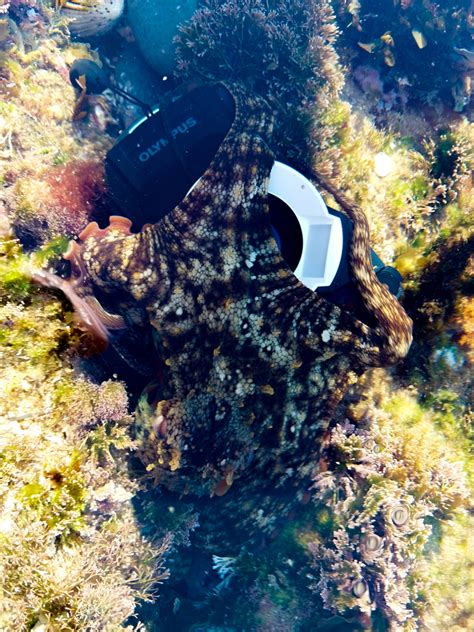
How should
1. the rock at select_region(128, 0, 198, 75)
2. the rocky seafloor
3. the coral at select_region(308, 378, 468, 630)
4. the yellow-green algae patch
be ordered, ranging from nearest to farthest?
the yellow-green algae patch, the rocky seafloor, the coral at select_region(308, 378, 468, 630), the rock at select_region(128, 0, 198, 75)

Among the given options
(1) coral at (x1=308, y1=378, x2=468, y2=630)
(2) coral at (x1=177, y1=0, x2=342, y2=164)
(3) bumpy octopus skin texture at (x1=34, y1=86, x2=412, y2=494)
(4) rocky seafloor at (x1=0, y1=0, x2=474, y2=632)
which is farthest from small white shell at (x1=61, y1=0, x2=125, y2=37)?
(1) coral at (x1=308, y1=378, x2=468, y2=630)

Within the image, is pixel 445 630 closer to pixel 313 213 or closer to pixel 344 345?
pixel 344 345

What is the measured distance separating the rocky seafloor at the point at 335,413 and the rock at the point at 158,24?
3cm

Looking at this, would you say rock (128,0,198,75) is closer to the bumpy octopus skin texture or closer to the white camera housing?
the bumpy octopus skin texture

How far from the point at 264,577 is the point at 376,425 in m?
2.39

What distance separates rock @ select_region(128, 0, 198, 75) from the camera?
4.91 metres

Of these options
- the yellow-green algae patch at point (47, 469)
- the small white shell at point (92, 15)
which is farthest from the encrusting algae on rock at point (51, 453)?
the small white shell at point (92, 15)

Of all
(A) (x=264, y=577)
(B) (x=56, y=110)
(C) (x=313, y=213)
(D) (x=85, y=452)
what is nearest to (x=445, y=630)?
(A) (x=264, y=577)

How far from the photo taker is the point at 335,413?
440 centimetres

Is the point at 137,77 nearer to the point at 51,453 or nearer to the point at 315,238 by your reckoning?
the point at 315,238

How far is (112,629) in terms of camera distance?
330cm

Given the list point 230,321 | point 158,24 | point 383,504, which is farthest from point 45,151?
point 383,504

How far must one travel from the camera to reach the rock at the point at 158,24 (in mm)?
4906

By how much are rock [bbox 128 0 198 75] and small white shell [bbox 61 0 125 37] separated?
0.20 metres
